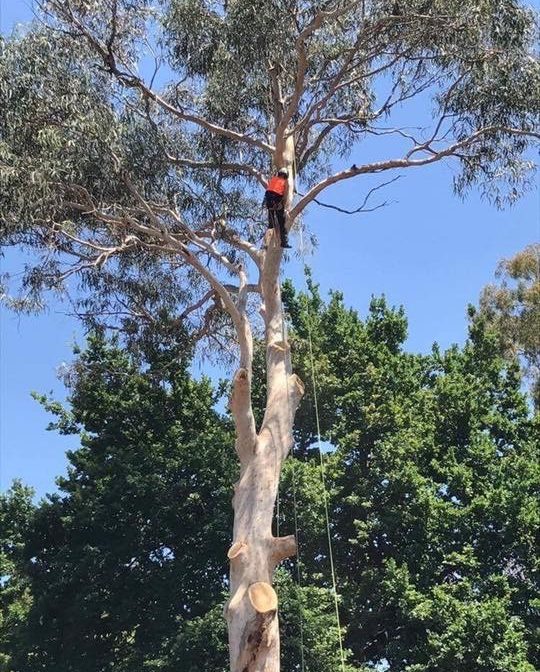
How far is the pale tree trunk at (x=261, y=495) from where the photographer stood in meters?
5.52

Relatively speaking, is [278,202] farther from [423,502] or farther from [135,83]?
[423,502]

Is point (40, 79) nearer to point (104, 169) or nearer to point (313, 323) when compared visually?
point (104, 169)

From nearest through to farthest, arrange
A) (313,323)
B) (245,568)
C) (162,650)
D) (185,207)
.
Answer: (245,568)
(185,207)
(162,650)
(313,323)

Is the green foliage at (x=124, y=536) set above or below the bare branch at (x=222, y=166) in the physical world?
below

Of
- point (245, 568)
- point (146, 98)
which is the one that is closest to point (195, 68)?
point (146, 98)

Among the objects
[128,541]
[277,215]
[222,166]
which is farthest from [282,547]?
[128,541]

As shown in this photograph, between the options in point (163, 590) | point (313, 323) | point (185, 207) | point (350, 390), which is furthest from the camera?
point (313, 323)

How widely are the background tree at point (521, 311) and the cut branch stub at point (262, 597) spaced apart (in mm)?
11982

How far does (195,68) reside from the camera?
28.1 ft

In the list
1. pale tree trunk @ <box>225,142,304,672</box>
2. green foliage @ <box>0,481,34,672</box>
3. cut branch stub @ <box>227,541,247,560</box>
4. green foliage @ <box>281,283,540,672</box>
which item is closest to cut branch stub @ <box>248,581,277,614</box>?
pale tree trunk @ <box>225,142,304,672</box>

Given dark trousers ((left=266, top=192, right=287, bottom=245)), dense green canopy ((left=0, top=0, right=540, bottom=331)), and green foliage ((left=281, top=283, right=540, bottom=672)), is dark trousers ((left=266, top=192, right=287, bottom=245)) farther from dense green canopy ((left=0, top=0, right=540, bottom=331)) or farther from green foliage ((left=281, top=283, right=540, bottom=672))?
green foliage ((left=281, top=283, right=540, bottom=672))

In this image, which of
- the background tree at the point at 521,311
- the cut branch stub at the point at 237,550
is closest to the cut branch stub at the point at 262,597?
the cut branch stub at the point at 237,550

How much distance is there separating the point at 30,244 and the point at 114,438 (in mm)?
4857

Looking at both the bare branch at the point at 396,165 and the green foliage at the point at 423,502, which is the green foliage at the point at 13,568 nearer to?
the green foliage at the point at 423,502
